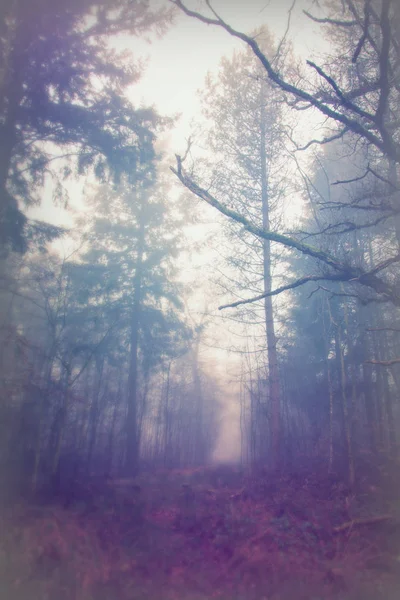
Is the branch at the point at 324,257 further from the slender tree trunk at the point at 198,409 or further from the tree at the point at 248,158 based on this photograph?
the slender tree trunk at the point at 198,409

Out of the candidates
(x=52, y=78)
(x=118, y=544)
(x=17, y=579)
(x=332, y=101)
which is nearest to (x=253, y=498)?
(x=118, y=544)

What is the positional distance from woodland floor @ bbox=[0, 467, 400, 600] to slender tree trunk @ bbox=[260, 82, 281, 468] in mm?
1897

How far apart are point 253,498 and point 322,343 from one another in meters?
9.36

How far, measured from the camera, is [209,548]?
17.5 ft

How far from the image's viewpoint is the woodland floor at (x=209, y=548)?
446 centimetres

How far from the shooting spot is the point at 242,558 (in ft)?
16.5

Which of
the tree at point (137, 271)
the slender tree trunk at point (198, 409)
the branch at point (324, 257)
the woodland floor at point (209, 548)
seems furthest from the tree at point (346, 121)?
the slender tree trunk at point (198, 409)

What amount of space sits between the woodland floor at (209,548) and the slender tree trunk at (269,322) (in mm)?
1897

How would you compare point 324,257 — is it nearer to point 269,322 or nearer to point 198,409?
point 269,322

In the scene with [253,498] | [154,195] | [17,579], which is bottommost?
[17,579]

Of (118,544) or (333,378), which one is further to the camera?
(333,378)

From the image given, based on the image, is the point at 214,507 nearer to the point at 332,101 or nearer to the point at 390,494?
the point at 390,494

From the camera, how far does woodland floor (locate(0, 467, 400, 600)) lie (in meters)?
4.46

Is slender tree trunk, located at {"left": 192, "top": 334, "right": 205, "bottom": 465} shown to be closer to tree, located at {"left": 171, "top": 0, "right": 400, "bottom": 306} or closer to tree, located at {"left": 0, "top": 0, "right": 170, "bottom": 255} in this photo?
tree, located at {"left": 0, "top": 0, "right": 170, "bottom": 255}
